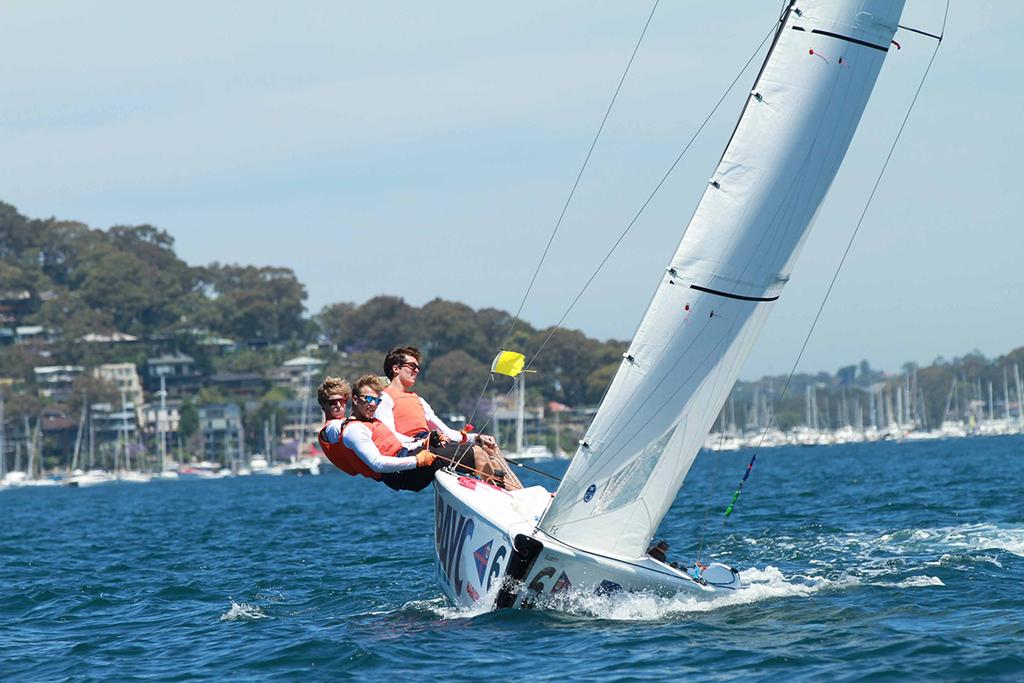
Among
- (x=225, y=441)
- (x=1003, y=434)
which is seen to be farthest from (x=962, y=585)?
(x=1003, y=434)

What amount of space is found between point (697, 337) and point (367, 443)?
7.75ft

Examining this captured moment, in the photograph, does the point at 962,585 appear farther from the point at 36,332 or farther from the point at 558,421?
the point at 36,332

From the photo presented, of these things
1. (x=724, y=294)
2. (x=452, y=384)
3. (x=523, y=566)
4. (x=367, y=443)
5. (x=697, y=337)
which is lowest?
(x=523, y=566)

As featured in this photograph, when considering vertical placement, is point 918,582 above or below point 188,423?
above

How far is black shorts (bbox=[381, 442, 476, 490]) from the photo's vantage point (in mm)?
10258

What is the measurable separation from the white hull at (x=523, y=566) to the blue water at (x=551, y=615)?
0.46 ft

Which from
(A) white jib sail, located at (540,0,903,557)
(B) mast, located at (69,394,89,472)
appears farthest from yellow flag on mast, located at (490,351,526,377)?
(B) mast, located at (69,394,89,472)

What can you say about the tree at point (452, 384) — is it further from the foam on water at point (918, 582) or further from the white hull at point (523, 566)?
the white hull at point (523, 566)

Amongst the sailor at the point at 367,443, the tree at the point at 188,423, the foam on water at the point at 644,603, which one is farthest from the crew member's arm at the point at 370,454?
the tree at the point at 188,423

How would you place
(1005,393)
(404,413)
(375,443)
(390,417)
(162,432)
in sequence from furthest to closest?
(1005,393) → (162,432) → (404,413) → (390,417) → (375,443)

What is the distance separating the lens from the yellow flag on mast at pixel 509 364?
1019 cm

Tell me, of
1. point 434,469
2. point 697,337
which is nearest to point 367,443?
point 434,469

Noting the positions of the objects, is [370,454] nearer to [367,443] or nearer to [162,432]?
[367,443]

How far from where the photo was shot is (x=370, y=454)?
9844mm
